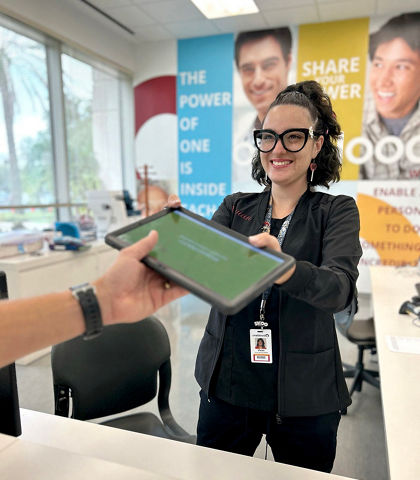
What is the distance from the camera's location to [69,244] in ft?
11.2

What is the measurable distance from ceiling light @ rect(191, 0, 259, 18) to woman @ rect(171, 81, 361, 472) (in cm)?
358

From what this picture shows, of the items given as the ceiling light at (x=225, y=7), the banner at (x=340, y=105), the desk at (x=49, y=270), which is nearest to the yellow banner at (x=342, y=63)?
the banner at (x=340, y=105)

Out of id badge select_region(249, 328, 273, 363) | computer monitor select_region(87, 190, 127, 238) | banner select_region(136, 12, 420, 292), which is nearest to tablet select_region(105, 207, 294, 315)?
id badge select_region(249, 328, 273, 363)

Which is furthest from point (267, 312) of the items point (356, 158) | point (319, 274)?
point (356, 158)

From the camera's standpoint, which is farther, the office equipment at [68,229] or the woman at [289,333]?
the office equipment at [68,229]

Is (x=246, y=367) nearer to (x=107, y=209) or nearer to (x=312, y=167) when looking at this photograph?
(x=312, y=167)

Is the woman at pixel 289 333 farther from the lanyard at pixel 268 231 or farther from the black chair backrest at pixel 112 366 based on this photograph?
the black chair backrest at pixel 112 366

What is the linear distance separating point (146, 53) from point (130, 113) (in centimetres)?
89

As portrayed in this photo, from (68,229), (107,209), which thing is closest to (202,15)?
(107,209)

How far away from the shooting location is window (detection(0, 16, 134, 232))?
154 inches

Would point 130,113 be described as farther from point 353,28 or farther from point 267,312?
point 267,312

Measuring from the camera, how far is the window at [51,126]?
3.92m

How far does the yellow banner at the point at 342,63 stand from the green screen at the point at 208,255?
419 cm

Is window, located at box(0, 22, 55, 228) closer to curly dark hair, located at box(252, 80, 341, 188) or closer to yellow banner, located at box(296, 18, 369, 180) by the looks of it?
yellow banner, located at box(296, 18, 369, 180)
